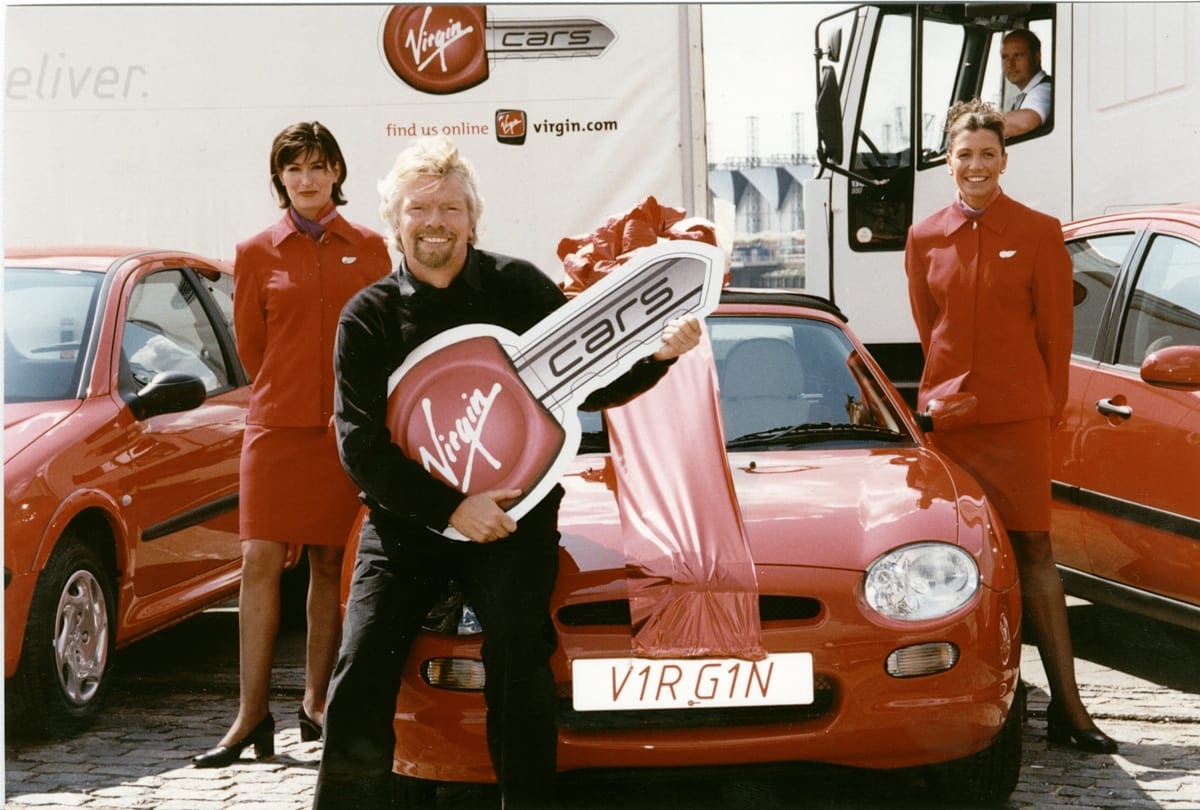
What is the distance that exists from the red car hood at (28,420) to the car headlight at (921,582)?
2.63 meters

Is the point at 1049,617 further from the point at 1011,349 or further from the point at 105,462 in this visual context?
the point at 105,462

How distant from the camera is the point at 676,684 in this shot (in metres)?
3.30

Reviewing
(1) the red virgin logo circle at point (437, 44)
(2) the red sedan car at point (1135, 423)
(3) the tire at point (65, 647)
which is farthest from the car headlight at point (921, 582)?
(1) the red virgin logo circle at point (437, 44)

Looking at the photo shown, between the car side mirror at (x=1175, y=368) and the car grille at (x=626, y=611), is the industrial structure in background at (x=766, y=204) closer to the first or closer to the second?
the car side mirror at (x=1175, y=368)

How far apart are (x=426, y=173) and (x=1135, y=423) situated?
106 inches

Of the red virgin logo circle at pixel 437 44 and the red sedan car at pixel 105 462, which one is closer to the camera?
the red sedan car at pixel 105 462

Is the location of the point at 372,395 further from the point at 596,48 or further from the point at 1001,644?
the point at 596,48

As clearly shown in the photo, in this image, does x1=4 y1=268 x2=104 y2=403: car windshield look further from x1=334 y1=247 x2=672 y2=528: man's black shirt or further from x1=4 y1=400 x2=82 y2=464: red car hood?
x1=334 y1=247 x2=672 y2=528: man's black shirt

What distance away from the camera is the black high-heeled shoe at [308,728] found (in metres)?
4.38

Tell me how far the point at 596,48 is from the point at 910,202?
190 centimetres

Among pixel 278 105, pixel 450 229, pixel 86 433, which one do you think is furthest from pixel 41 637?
pixel 278 105

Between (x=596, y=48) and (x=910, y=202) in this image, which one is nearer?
(x=596, y=48)

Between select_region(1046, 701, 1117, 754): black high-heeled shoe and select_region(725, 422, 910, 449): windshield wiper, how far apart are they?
38.7 inches

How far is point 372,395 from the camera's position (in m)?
3.31
